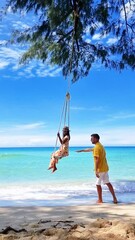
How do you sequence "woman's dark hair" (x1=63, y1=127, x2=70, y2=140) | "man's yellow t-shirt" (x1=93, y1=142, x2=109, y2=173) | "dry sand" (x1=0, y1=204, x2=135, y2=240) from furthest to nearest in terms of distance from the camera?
"man's yellow t-shirt" (x1=93, y1=142, x2=109, y2=173)
"woman's dark hair" (x1=63, y1=127, x2=70, y2=140)
"dry sand" (x1=0, y1=204, x2=135, y2=240)

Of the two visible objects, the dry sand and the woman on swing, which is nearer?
the dry sand

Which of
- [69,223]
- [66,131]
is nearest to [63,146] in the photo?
[66,131]

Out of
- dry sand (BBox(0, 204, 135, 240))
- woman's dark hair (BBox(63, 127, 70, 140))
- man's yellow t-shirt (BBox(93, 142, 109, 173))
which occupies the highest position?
woman's dark hair (BBox(63, 127, 70, 140))

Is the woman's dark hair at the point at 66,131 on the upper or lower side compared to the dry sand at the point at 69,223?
upper

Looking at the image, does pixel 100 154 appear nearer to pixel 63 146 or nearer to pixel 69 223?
pixel 63 146

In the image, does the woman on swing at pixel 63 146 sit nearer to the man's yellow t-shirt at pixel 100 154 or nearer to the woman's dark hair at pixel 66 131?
the woman's dark hair at pixel 66 131

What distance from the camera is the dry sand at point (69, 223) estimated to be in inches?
125

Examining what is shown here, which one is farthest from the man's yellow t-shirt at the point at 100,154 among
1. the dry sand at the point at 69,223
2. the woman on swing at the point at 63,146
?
the dry sand at the point at 69,223

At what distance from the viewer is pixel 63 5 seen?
5.74m

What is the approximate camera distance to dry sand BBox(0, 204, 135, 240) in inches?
125

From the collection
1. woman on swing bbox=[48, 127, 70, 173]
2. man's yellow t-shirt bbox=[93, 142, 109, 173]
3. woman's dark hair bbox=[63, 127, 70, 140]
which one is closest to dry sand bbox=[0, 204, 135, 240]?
man's yellow t-shirt bbox=[93, 142, 109, 173]

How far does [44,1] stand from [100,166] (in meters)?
3.06

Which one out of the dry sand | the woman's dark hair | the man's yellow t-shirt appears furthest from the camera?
the man's yellow t-shirt

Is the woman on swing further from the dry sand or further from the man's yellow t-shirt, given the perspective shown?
the dry sand
